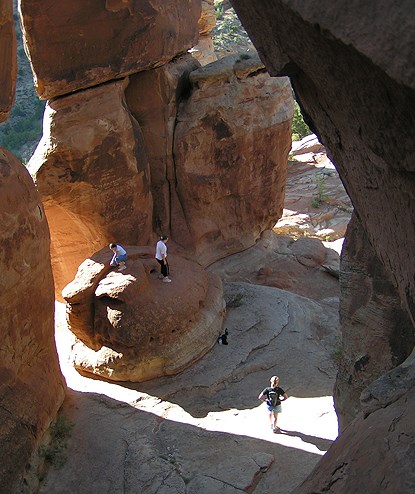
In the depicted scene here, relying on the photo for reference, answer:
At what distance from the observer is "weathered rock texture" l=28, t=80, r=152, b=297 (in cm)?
924

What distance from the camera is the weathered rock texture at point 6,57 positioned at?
21.0 ft

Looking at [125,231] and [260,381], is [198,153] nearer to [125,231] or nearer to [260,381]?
[125,231]

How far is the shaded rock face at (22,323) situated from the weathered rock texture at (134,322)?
1.24 m

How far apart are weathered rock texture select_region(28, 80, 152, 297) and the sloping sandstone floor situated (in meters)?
1.74

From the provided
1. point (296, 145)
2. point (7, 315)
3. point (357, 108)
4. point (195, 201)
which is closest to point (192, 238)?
point (195, 201)

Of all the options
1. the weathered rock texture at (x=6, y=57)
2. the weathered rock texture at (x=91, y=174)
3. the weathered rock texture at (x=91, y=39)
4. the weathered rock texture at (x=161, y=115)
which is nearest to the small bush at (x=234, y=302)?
the weathered rock texture at (x=91, y=174)

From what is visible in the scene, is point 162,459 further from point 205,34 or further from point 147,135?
point 205,34

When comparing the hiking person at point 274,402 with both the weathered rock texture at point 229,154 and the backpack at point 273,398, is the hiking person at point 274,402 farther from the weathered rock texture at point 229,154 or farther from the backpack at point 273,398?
the weathered rock texture at point 229,154

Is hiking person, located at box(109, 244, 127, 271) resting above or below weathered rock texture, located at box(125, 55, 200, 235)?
below

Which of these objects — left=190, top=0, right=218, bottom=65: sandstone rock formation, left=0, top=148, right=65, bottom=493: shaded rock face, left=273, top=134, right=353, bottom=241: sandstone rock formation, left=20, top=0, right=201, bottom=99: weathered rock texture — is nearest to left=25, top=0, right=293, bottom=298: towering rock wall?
left=20, top=0, right=201, bottom=99: weathered rock texture

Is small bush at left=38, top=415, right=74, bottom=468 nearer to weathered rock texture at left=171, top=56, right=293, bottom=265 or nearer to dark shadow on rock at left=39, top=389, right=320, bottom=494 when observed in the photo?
dark shadow on rock at left=39, top=389, right=320, bottom=494

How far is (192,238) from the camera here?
11219 mm

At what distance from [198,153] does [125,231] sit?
1900 millimetres

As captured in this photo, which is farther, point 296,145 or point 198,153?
point 296,145
